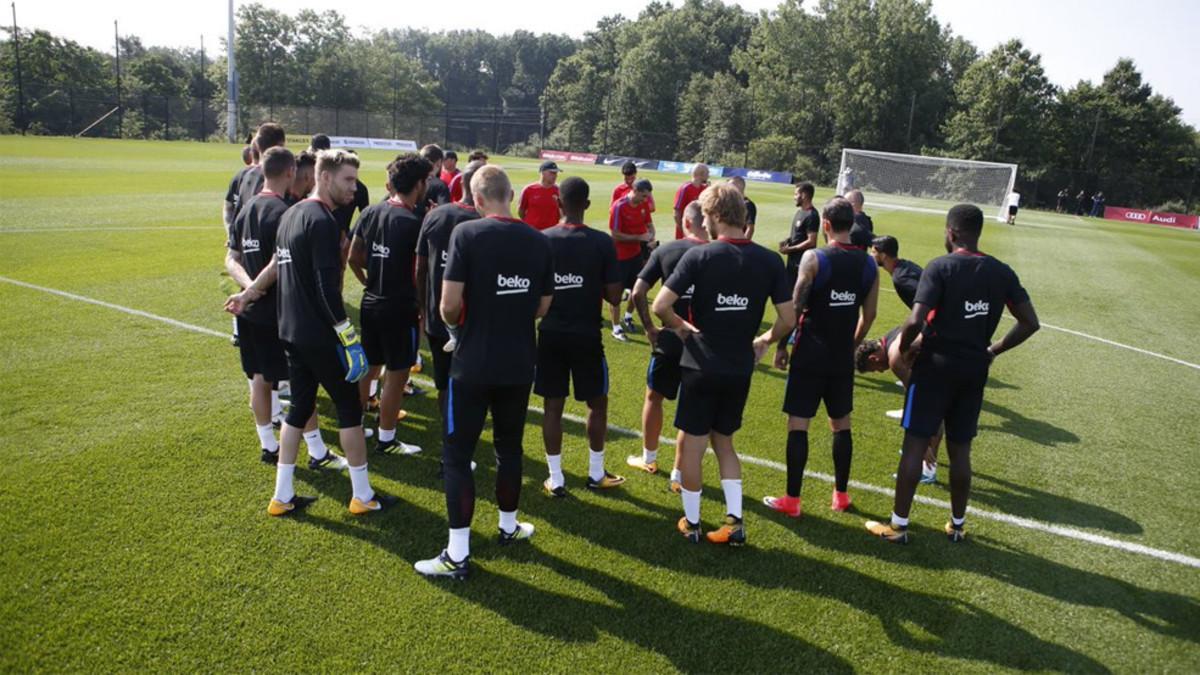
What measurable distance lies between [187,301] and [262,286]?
6426mm

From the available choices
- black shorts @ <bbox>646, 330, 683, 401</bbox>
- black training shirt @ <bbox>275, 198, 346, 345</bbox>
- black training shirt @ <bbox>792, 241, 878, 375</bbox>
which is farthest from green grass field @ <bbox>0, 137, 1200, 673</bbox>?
black training shirt @ <bbox>275, 198, 346, 345</bbox>

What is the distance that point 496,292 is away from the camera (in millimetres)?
4160

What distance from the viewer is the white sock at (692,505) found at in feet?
16.0

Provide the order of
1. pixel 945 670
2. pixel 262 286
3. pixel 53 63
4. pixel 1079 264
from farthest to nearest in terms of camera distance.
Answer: pixel 53 63 < pixel 1079 264 < pixel 262 286 < pixel 945 670

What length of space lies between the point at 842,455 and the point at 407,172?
394cm

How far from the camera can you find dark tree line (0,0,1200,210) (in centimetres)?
5506

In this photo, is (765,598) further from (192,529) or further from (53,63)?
(53,63)

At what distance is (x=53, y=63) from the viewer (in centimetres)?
5419

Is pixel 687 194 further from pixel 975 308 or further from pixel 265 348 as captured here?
pixel 265 348

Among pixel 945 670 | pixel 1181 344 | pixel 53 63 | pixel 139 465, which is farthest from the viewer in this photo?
pixel 53 63

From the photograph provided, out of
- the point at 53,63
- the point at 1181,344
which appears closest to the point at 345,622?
the point at 1181,344

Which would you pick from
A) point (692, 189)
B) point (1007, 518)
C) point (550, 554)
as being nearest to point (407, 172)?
point (550, 554)

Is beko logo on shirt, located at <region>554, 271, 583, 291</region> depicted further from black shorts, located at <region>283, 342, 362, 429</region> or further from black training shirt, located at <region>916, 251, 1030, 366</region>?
black training shirt, located at <region>916, 251, 1030, 366</region>

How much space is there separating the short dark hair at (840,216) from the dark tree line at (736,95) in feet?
193
